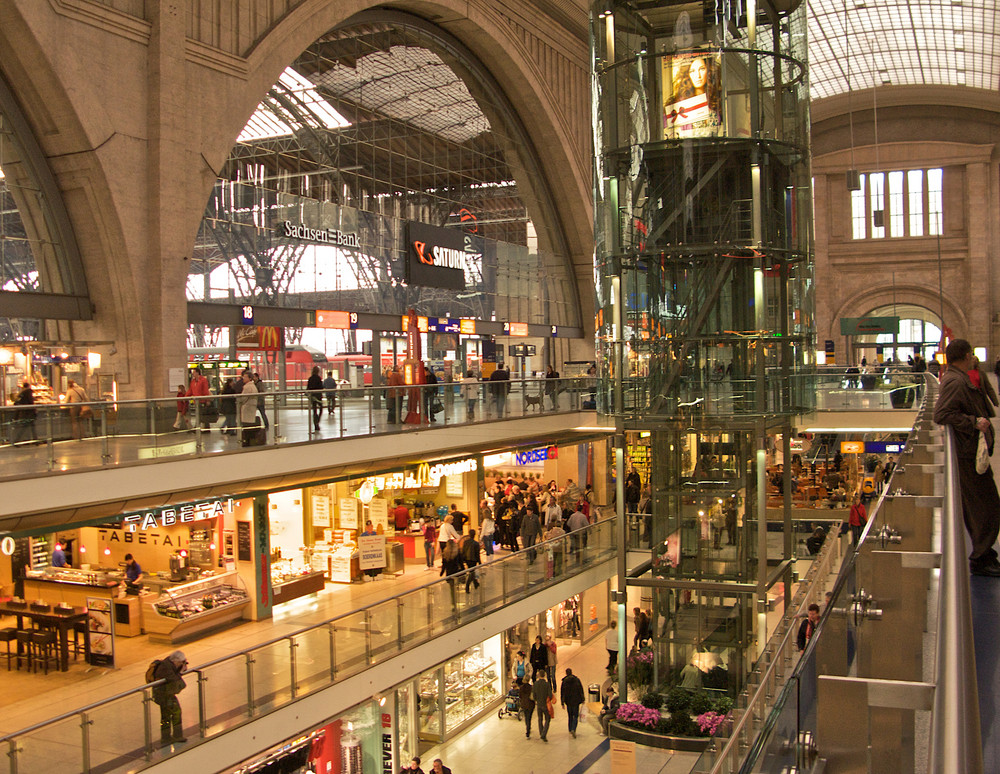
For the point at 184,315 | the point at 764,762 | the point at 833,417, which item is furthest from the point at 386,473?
the point at 764,762

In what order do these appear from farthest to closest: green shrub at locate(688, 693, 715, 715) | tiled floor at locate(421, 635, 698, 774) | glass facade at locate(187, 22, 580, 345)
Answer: glass facade at locate(187, 22, 580, 345) < tiled floor at locate(421, 635, 698, 774) < green shrub at locate(688, 693, 715, 715)

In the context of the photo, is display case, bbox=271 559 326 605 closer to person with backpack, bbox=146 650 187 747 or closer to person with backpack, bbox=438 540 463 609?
person with backpack, bbox=438 540 463 609

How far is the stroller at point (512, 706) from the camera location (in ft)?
70.7

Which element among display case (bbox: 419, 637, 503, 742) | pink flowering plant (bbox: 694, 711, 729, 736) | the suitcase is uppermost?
the suitcase

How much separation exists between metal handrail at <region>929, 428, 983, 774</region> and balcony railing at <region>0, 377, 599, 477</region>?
12037 mm

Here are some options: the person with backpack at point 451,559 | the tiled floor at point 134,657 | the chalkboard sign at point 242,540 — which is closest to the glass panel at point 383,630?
the tiled floor at point 134,657

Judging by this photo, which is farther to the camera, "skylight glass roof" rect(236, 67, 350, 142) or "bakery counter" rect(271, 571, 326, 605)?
"skylight glass roof" rect(236, 67, 350, 142)

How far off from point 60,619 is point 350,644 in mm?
4348

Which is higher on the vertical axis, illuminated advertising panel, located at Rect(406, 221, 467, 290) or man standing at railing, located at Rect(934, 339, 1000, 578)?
illuminated advertising panel, located at Rect(406, 221, 467, 290)

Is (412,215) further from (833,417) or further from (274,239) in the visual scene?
(833,417)

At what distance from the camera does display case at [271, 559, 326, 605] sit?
17953 millimetres

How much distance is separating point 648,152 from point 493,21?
726 inches

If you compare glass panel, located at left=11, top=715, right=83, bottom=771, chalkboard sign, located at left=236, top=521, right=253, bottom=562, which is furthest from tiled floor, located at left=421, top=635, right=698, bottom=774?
glass panel, located at left=11, top=715, right=83, bottom=771

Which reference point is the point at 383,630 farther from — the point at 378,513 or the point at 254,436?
the point at 378,513
